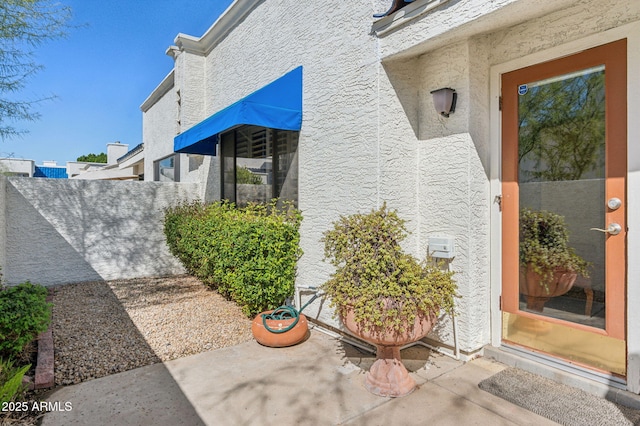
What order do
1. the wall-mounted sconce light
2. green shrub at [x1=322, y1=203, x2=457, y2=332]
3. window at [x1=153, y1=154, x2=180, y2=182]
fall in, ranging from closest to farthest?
green shrub at [x1=322, y1=203, x2=457, y2=332] → the wall-mounted sconce light → window at [x1=153, y1=154, x2=180, y2=182]

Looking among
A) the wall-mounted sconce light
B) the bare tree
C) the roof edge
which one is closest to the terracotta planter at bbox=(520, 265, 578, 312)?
the wall-mounted sconce light

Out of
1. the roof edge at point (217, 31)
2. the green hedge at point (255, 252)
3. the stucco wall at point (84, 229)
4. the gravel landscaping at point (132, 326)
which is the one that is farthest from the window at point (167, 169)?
the green hedge at point (255, 252)

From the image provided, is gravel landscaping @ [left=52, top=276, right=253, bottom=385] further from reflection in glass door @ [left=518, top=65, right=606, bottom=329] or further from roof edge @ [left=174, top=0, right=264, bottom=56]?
roof edge @ [left=174, top=0, right=264, bottom=56]

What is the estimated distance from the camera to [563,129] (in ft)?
17.8

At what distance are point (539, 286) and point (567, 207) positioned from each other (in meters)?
1.30

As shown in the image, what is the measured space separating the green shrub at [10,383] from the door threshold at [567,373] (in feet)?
22.0

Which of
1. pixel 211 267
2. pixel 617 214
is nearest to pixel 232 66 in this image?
pixel 211 267

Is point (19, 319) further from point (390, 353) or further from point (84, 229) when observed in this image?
point (84, 229)

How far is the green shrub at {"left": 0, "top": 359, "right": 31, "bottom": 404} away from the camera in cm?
420

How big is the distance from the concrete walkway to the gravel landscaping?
516 mm

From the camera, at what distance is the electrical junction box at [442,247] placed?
6.15 m

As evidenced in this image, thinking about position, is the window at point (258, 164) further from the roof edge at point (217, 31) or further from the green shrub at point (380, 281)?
the roof edge at point (217, 31)

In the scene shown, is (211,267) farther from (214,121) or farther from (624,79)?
(624,79)

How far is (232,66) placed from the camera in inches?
472
